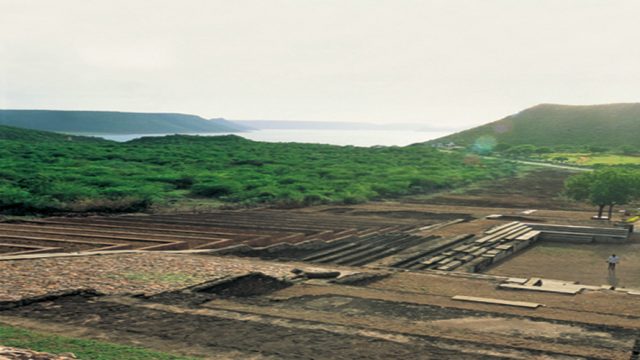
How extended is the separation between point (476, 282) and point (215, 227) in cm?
1684

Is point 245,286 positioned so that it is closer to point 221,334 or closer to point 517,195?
point 221,334

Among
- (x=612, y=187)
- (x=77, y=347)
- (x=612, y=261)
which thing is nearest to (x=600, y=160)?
(x=612, y=187)

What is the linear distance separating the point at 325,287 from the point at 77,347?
878cm

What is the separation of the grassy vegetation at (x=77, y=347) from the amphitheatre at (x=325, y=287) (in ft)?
1.52

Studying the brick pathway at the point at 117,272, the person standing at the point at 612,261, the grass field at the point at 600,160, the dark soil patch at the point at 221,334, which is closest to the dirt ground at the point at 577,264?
the person standing at the point at 612,261

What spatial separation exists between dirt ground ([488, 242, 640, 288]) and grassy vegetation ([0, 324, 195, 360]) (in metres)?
18.1

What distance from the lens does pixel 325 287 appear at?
19.4 meters

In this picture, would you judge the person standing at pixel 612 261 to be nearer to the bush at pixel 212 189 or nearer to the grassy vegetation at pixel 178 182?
the grassy vegetation at pixel 178 182

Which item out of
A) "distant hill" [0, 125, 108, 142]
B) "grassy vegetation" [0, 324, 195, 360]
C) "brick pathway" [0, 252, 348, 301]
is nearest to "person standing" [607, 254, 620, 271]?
"brick pathway" [0, 252, 348, 301]

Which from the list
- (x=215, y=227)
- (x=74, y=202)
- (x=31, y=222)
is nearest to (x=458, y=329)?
(x=215, y=227)

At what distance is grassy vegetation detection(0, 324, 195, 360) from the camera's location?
38.0 feet

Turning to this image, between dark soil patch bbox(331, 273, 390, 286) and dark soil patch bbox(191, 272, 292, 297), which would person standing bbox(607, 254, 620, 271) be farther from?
dark soil patch bbox(191, 272, 292, 297)

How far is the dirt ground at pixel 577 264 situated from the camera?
25.7 m

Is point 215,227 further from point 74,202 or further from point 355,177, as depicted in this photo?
point 355,177
